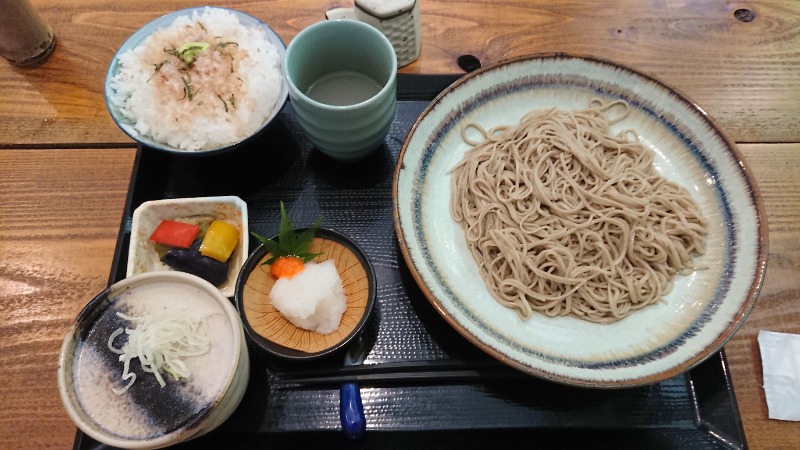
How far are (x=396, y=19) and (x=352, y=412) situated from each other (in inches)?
63.9

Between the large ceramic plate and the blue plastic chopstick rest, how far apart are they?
399 millimetres

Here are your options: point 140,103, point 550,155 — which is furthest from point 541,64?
point 140,103

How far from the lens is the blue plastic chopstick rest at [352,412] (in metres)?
1.56

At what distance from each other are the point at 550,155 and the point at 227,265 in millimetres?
1351

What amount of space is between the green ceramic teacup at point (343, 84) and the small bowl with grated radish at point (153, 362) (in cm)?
72

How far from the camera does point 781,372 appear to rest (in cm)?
179

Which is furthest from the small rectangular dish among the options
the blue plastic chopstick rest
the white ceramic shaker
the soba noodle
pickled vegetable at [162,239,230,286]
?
the white ceramic shaker

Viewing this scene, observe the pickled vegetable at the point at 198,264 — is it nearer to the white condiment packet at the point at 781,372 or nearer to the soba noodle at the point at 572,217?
the soba noodle at the point at 572,217

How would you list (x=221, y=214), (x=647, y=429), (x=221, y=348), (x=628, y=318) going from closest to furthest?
1. (x=221, y=348)
2. (x=647, y=429)
3. (x=628, y=318)
4. (x=221, y=214)

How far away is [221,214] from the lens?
6.16ft

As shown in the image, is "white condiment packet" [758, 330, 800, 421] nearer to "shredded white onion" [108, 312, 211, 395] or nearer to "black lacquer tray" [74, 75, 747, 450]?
"black lacquer tray" [74, 75, 747, 450]

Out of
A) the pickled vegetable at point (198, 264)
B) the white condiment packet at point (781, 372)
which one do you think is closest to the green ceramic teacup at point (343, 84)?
the pickled vegetable at point (198, 264)

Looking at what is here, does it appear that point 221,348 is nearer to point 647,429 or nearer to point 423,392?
point 423,392

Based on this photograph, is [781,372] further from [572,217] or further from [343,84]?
[343,84]
